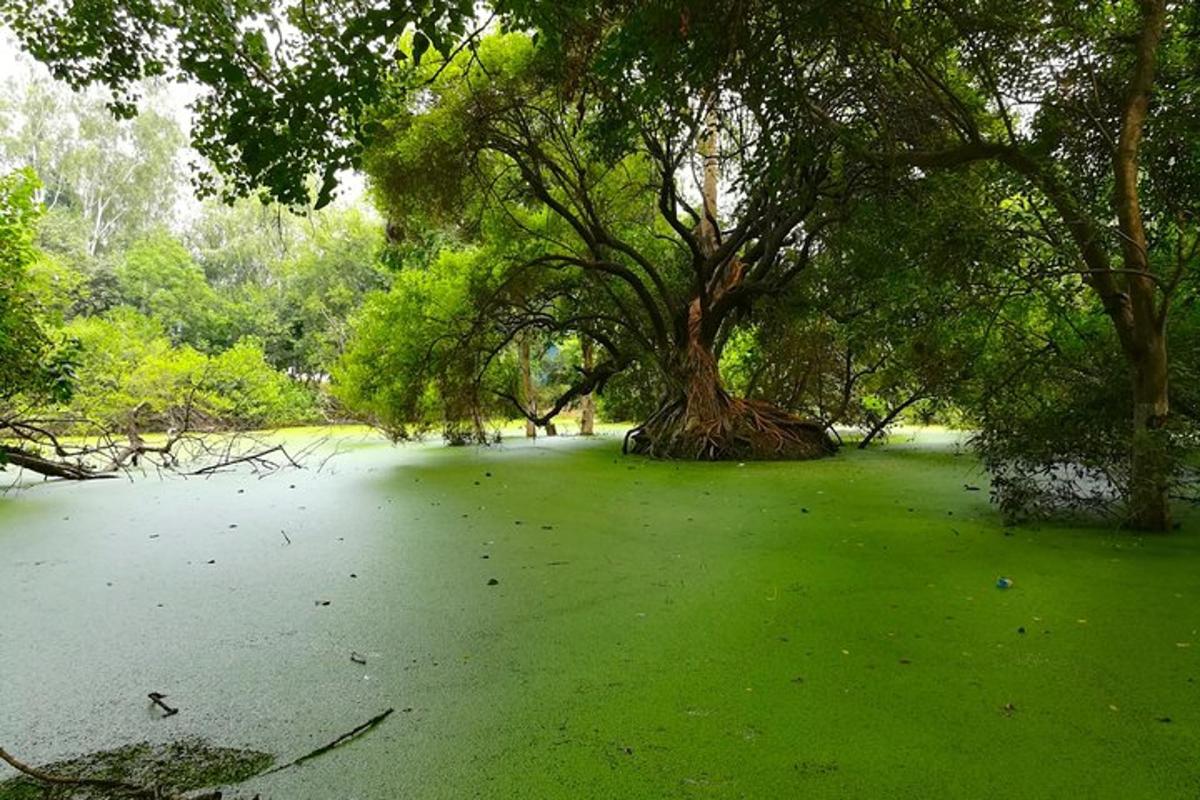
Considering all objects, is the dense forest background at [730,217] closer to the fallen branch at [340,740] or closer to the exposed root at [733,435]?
the exposed root at [733,435]

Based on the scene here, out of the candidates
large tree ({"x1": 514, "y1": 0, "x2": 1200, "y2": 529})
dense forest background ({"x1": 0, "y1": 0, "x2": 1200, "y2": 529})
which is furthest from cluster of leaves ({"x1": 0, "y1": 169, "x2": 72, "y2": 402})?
large tree ({"x1": 514, "y1": 0, "x2": 1200, "y2": 529})

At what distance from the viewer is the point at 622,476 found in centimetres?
509

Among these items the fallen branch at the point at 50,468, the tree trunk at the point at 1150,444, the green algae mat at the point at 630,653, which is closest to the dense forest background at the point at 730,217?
the tree trunk at the point at 1150,444

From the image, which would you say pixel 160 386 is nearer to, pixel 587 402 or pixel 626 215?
pixel 587 402

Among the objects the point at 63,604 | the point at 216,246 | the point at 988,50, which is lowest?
the point at 63,604

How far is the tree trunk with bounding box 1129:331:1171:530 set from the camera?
8.48 feet

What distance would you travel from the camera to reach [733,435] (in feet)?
21.1

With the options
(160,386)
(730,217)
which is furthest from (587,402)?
(160,386)

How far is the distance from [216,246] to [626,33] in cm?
2397

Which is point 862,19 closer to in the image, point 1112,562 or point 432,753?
point 1112,562

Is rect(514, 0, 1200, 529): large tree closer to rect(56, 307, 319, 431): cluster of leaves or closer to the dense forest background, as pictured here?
the dense forest background

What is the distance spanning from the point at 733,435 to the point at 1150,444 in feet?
13.0

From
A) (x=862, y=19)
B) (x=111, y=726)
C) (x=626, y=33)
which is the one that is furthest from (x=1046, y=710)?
(x=862, y=19)

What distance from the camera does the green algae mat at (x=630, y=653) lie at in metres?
1.11
